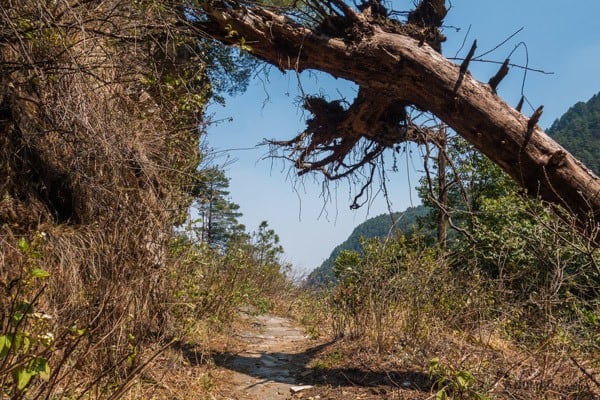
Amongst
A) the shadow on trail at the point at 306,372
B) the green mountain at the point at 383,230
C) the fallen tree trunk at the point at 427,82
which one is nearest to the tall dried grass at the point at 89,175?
Answer: the fallen tree trunk at the point at 427,82

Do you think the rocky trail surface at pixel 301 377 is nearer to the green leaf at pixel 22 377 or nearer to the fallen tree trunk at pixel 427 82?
the fallen tree trunk at pixel 427 82

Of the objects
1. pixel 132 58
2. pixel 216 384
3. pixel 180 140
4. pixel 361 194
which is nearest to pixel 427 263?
pixel 361 194

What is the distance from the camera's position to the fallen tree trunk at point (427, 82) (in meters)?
3.56

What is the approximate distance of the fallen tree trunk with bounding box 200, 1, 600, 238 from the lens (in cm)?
356

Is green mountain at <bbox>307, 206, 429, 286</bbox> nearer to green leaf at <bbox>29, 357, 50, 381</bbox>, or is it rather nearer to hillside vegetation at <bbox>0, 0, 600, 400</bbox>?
hillside vegetation at <bbox>0, 0, 600, 400</bbox>

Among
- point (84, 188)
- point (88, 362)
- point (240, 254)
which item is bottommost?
point (88, 362)

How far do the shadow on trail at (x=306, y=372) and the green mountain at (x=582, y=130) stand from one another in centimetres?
5637

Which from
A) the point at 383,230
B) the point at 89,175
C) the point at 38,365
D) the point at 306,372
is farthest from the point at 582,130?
the point at 38,365

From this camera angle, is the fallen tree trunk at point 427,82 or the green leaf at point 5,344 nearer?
the green leaf at point 5,344

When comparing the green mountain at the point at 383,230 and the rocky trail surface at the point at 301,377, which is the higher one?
the green mountain at the point at 383,230

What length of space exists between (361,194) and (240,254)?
1.81 m

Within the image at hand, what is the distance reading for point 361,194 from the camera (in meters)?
5.66

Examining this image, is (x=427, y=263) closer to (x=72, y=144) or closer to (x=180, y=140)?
(x=180, y=140)

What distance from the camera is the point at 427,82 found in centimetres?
389
